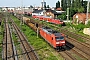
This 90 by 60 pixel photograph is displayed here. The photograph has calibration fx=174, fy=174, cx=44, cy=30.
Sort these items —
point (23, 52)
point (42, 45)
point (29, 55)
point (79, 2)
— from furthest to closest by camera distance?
1. point (79, 2)
2. point (42, 45)
3. point (23, 52)
4. point (29, 55)

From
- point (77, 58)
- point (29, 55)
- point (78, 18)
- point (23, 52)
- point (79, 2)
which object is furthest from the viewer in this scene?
point (79, 2)

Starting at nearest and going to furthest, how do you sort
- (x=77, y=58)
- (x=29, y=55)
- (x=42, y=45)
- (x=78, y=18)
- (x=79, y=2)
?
(x=77, y=58)
(x=29, y=55)
(x=42, y=45)
(x=78, y=18)
(x=79, y=2)

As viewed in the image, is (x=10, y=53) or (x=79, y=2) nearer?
(x=10, y=53)

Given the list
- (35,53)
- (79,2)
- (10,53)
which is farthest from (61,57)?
(79,2)

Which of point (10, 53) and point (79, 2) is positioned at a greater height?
point (79, 2)

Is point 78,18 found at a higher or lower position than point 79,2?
lower

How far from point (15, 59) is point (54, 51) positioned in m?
6.63

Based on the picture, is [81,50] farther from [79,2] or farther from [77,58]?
[79,2]

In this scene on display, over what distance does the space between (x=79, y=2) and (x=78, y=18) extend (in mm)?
30384

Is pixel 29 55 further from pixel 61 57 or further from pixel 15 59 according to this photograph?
pixel 61 57

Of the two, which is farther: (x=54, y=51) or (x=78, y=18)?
(x=78, y=18)

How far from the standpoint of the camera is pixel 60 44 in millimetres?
26344

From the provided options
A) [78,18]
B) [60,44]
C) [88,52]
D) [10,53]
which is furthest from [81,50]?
[78,18]

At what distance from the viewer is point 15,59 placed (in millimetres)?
23266
